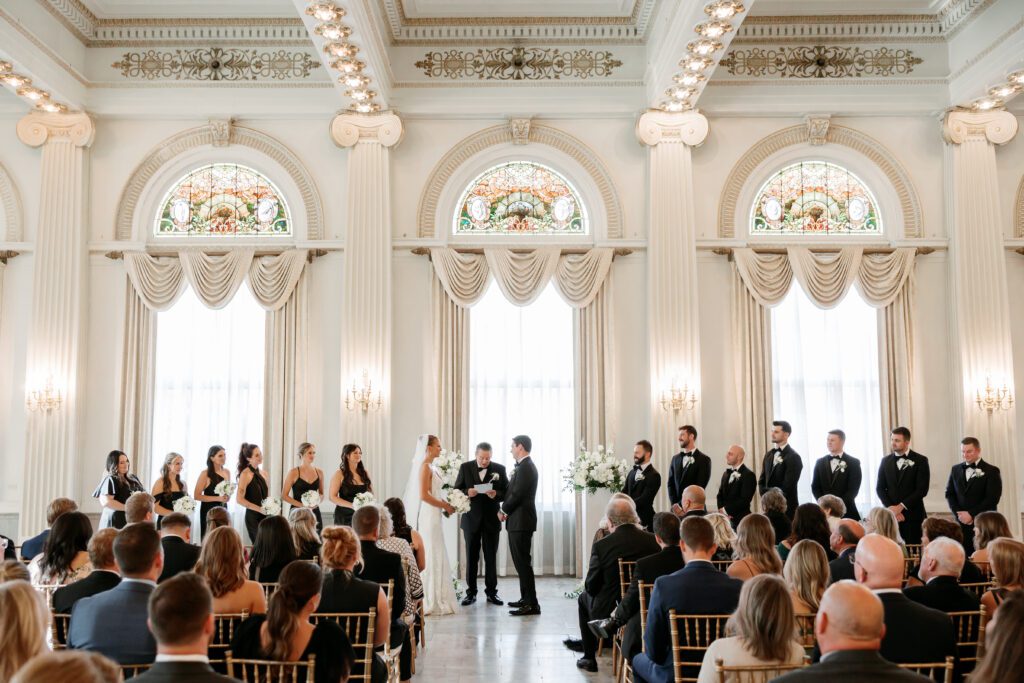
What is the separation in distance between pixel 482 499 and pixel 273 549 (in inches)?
182

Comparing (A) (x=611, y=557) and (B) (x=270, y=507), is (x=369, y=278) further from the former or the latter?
(A) (x=611, y=557)

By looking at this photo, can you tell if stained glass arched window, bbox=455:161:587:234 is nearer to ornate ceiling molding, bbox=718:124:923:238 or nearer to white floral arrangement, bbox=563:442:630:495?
ornate ceiling molding, bbox=718:124:923:238

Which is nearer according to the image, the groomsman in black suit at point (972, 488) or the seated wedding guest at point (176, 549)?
the seated wedding guest at point (176, 549)

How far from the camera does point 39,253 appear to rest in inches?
454

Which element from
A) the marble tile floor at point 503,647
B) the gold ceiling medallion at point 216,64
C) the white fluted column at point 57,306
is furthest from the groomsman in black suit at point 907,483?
the white fluted column at point 57,306

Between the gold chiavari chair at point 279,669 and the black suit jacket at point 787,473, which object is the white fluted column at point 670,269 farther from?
A: the gold chiavari chair at point 279,669

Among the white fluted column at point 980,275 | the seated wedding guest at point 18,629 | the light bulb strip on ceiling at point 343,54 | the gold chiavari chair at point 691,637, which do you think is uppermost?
the light bulb strip on ceiling at point 343,54

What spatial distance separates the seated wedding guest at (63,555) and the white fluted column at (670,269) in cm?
720

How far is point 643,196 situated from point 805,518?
255 inches

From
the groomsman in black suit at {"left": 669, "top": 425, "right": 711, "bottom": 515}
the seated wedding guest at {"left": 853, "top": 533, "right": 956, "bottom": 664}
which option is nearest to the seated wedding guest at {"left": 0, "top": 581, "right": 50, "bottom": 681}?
the seated wedding guest at {"left": 853, "top": 533, "right": 956, "bottom": 664}

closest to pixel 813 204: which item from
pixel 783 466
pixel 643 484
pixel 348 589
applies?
pixel 783 466

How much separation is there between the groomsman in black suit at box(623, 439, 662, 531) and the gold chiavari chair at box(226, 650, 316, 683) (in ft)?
21.8

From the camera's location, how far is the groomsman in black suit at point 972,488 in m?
9.64

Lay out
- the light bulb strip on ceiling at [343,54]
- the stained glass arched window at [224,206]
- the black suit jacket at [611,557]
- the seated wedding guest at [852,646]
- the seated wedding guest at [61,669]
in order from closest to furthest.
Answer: the seated wedding guest at [61,669]
the seated wedding guest at [852,646]
the black suit jacket at [611,557]
the light bulb strip on ceiling at [343,54]
the stained glass arched window at [224,206]
